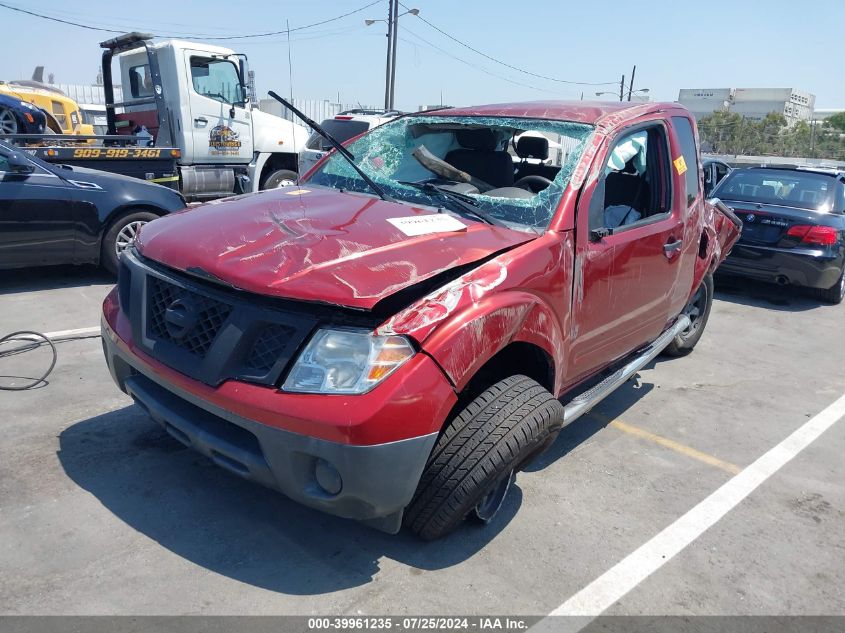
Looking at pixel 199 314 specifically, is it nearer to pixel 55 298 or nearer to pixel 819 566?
pixel 819 566

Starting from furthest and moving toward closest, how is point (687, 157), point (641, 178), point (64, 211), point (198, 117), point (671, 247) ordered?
point (198, 117) < point (64, 211) < point (687, 157) < point (641, 178) < point (671, 247)

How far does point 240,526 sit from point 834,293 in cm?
768

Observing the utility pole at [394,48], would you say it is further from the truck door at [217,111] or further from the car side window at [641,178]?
the car side window at [641,178]

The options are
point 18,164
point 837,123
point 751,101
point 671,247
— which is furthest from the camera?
point 751,101

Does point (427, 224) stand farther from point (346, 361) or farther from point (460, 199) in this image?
point (346, 361)

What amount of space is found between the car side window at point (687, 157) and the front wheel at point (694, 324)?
140 cm

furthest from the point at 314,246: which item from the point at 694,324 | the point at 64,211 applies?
the point at 64,211

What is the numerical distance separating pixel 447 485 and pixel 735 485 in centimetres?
190

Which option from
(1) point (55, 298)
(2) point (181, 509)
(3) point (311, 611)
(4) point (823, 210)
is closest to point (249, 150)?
(1) point (55, 298)

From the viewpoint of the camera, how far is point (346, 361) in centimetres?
229

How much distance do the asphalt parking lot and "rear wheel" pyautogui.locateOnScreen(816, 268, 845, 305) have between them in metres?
4.12

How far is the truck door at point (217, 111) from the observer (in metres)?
10.5

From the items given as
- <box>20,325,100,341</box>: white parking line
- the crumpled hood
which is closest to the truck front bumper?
the crumpled hood

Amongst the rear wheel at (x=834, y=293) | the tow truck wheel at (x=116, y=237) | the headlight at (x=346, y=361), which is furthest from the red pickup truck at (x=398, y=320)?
the rear wheel at (x=834, y=293)
